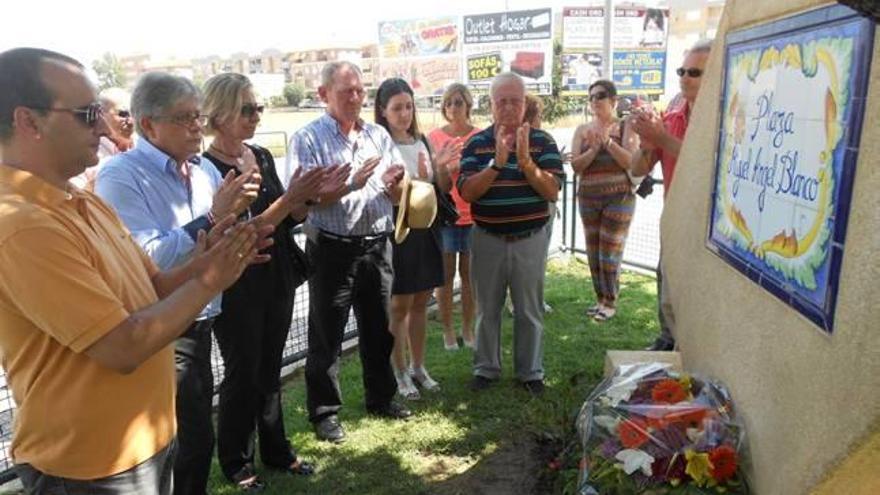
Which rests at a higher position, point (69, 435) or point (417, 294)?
point (69, 435)

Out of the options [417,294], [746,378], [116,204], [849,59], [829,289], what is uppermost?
[849,59]

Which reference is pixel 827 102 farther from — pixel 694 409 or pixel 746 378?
pixel 694 409

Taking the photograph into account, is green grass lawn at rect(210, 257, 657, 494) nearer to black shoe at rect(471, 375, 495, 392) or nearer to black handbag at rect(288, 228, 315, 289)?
black shoe at rect(471, 375, 495, 392)

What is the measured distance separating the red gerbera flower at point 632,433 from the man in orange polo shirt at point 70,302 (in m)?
1.54

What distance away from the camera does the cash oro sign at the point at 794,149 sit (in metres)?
1.74

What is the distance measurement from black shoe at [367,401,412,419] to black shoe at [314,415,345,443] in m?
0.29

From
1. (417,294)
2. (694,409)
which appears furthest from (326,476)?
(694,409)

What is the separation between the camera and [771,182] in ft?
7.27

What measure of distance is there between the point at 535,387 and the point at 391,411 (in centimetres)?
101

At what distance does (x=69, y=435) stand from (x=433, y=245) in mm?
2793

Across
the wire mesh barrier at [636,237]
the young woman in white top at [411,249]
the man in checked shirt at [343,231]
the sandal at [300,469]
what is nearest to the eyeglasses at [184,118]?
the man in checked shirt at [343,231]

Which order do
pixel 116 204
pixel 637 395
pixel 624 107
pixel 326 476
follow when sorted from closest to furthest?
pixel 116 204, pixel 637 395, pixel 326 476, pixel 624 107

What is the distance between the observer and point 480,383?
4.49 metres

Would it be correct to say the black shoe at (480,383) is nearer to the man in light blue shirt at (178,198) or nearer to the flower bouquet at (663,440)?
the flower bouquet at (663,440)
